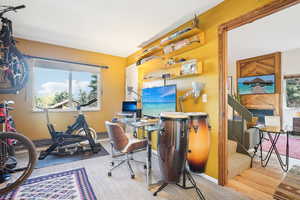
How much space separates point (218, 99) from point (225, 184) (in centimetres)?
114

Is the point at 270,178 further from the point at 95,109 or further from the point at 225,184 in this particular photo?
the point at 95,109

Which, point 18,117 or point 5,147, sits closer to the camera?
point 5,147

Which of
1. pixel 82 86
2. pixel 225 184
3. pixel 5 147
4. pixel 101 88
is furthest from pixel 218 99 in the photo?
pixel 82 86

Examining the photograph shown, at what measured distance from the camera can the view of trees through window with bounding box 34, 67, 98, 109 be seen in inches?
127

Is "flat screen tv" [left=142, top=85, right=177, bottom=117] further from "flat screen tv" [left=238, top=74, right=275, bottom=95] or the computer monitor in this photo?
"flat screen tv" [left=238, top=74, right=275, bottom=95]

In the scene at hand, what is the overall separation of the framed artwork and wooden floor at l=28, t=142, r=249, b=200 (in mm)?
4174

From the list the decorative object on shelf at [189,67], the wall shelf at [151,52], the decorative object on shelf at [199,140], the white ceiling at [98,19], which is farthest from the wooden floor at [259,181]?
the wall shelf at [151,52]

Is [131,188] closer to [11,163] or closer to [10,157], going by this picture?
[10,157]

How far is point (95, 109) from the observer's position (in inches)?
150

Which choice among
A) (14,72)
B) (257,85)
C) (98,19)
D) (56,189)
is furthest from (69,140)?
(257,85)

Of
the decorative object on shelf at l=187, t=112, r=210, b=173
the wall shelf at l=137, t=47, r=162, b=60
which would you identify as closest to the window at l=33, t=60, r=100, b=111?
the wall shelf at l=137, t=47, r=162, b=60

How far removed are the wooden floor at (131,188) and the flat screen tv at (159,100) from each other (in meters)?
1.00

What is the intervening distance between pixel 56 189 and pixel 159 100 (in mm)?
1917

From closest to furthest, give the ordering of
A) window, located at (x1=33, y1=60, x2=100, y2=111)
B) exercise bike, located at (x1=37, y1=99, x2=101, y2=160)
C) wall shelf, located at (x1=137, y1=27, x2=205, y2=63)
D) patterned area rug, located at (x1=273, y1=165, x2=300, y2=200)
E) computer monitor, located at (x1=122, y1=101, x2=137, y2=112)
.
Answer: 1. patterned area rug, located at (x1=273, y1=165, x2=300, y2=200)
2. wall shelf, located at (x1=137, y1=27, x2=205, y2=63)
3. exercise bike, located at (x1=37, y1=99, x2=101, y2=160)
4. window, located at (x1=33, y1=60, x2=100, y2=111)
5. computer monitor, located at (x1=122, y1=101, x2=137, y2=112)
